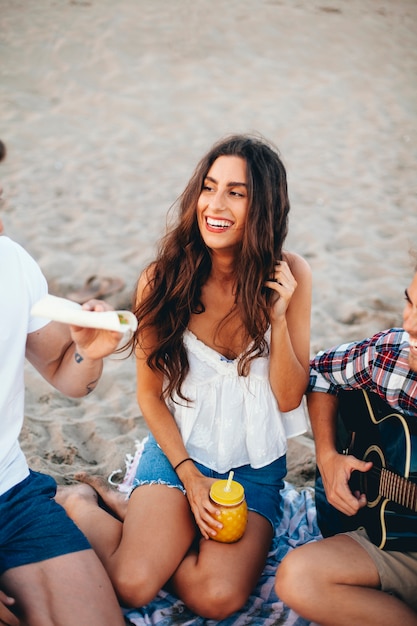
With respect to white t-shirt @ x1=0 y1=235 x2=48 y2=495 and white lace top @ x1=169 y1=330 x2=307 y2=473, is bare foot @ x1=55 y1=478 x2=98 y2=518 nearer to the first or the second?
white lace top @ x1=169 y1=330 x2=307 y2=473

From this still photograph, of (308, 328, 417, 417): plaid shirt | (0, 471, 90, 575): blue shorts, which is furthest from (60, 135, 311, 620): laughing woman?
(0, 471, 90, 575): blue shorts

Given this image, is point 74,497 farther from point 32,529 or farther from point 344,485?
point 344,485

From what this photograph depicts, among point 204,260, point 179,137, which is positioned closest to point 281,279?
point 204,260

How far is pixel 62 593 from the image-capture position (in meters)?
1.75

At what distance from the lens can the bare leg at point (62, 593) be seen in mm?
1725

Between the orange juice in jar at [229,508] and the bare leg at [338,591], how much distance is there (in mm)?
235

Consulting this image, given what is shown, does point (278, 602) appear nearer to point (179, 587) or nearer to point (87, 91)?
point (179, 587)

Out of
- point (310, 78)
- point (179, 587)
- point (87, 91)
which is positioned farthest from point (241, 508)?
point (310, 78)

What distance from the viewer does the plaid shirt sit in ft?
6.77

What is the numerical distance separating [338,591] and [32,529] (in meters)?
0.97

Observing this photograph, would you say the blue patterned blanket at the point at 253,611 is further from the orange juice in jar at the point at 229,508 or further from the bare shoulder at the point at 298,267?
the bare shoulder at the point at 298,267

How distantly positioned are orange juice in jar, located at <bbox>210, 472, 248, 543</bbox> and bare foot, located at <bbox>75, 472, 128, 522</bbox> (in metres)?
0.52

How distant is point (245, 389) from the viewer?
2.38 metres

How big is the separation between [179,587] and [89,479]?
69 cm
